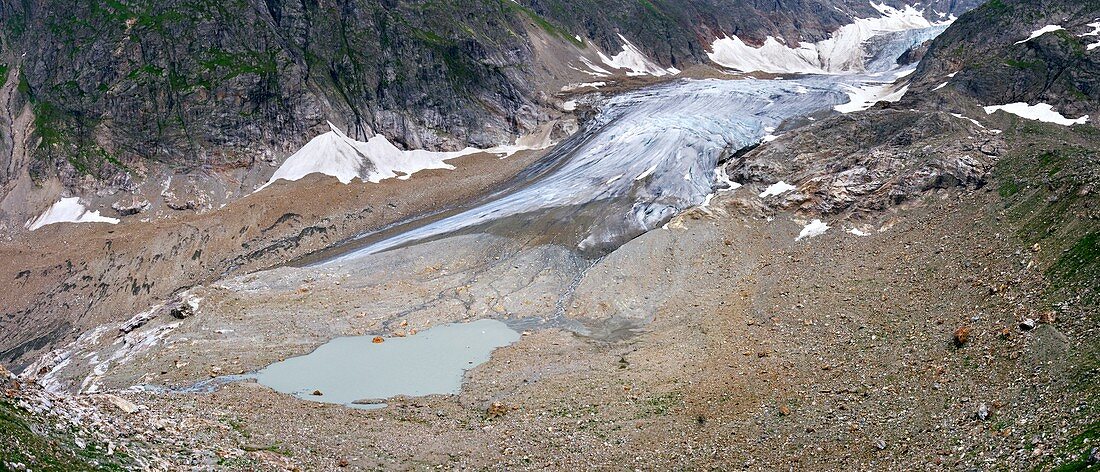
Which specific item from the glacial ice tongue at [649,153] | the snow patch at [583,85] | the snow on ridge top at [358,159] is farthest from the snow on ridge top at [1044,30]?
the snow patch at [583,85]

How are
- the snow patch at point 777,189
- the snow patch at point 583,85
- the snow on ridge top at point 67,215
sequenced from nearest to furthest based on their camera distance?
1. the snow patch at point 777,189
2. the snow on ridge top at point 67,215
3. the snow patch at point 583,85

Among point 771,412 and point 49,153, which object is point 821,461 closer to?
point 771,412

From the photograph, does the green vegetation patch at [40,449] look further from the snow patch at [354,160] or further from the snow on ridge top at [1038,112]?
the snow on ridge top at [1038,112]

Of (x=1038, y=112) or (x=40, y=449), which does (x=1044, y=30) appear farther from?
(x=40, y=449)

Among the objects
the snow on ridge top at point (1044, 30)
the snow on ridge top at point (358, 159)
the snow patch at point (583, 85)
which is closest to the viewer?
the snow on ridge top at point (1044, 30)

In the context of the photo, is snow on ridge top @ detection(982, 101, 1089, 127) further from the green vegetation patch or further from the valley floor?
the green vegetation patch

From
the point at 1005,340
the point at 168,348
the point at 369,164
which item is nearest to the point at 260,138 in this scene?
the point at 369,164
